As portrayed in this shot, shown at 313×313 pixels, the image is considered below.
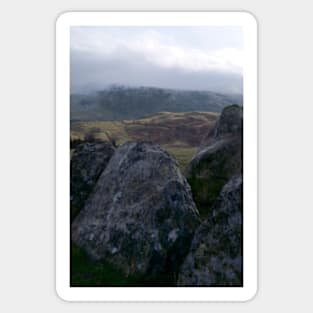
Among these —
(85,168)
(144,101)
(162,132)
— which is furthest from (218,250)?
(144,101)

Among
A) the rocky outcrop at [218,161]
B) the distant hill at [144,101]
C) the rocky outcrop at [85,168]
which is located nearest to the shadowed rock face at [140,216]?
the rocky outcrop at [85,168]

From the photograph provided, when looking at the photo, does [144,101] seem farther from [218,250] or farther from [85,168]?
[218,250]

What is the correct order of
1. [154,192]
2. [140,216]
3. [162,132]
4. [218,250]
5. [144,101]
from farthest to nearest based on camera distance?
[144,101]
[162,132]
[154,192]
[140,216]
[218,250]

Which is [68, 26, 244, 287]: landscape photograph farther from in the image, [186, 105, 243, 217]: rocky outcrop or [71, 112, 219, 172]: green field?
[71, 112, 219, 172]: green field
